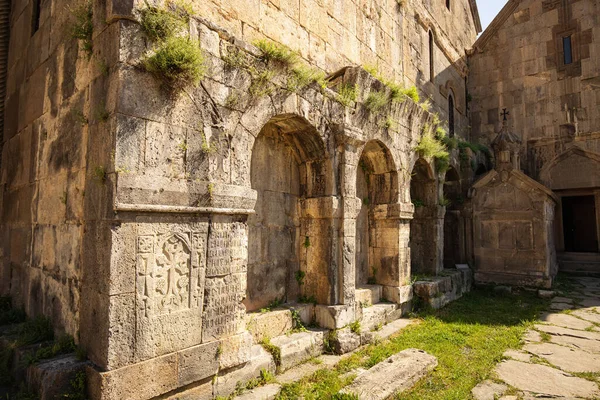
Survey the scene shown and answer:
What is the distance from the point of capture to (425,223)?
8.36m

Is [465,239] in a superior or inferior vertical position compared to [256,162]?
inferior

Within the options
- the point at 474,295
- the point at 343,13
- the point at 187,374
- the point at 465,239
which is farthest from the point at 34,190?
the point at 465,239

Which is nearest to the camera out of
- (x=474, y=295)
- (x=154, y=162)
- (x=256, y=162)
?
(x=154, y=162)

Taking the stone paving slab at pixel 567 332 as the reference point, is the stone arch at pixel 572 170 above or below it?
above

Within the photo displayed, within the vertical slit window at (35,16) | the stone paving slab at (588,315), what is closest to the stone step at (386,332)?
the stone paving slab at (588,315)

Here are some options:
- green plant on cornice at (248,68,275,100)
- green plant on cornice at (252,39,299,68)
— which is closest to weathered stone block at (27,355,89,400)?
green plant on cornice at (248,68,275,100)

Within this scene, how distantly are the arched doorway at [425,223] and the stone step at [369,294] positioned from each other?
194 cm

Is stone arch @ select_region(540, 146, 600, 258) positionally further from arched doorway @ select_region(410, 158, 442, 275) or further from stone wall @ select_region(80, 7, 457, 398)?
stone wall @ select_region(80, 7, 457, 398)

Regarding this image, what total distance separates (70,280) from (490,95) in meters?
13.7

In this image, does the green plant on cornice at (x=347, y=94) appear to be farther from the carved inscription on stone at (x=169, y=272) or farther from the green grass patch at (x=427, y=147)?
the carved inscription on stone at (x=169, y=272)

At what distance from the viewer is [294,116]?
4.75 m

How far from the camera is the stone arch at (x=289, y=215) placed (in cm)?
494

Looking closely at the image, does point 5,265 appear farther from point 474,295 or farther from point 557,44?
point 557,44

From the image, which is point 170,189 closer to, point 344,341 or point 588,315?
point 344,341
